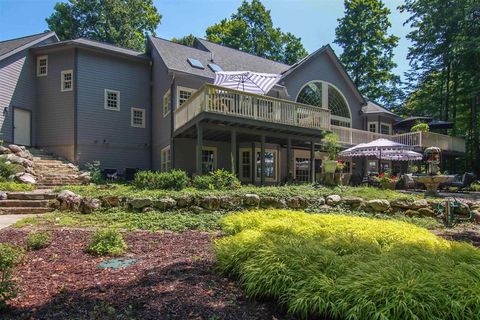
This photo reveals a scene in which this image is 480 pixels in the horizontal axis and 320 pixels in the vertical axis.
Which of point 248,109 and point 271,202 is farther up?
point 248,109

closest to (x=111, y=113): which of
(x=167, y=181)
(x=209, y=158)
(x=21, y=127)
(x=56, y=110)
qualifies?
(x=56, y=110)

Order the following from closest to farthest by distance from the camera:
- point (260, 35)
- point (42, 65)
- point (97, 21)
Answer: point (42, 65)
point (97, 21)
point (260, 35)

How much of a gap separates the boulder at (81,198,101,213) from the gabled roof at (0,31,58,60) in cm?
1067

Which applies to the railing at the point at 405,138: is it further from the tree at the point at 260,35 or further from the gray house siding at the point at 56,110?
the tree at the point at 260,35

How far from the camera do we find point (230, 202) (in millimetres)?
8422

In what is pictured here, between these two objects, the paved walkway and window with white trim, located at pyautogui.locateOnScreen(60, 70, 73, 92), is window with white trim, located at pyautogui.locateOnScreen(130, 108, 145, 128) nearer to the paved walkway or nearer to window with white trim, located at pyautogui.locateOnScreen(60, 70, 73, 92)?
window with white trim, located at pyautogui.locateOnScreen(60, 70, 73, 92)

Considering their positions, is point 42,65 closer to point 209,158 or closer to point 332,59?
point 209,158

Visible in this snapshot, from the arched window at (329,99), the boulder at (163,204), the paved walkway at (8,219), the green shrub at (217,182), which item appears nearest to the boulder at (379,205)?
the green shrub at (217,182)

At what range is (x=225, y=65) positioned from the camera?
711 inches

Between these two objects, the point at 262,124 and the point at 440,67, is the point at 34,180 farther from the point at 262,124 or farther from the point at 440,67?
the point at 440,67

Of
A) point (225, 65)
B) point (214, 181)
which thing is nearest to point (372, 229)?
point (214, 181)

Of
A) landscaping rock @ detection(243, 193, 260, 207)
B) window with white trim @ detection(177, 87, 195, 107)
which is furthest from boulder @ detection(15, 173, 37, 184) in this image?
landscaping rock @ detection(243, 193, 260, 207)

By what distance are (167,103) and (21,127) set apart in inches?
261

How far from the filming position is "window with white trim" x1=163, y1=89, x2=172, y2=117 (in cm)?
1500
